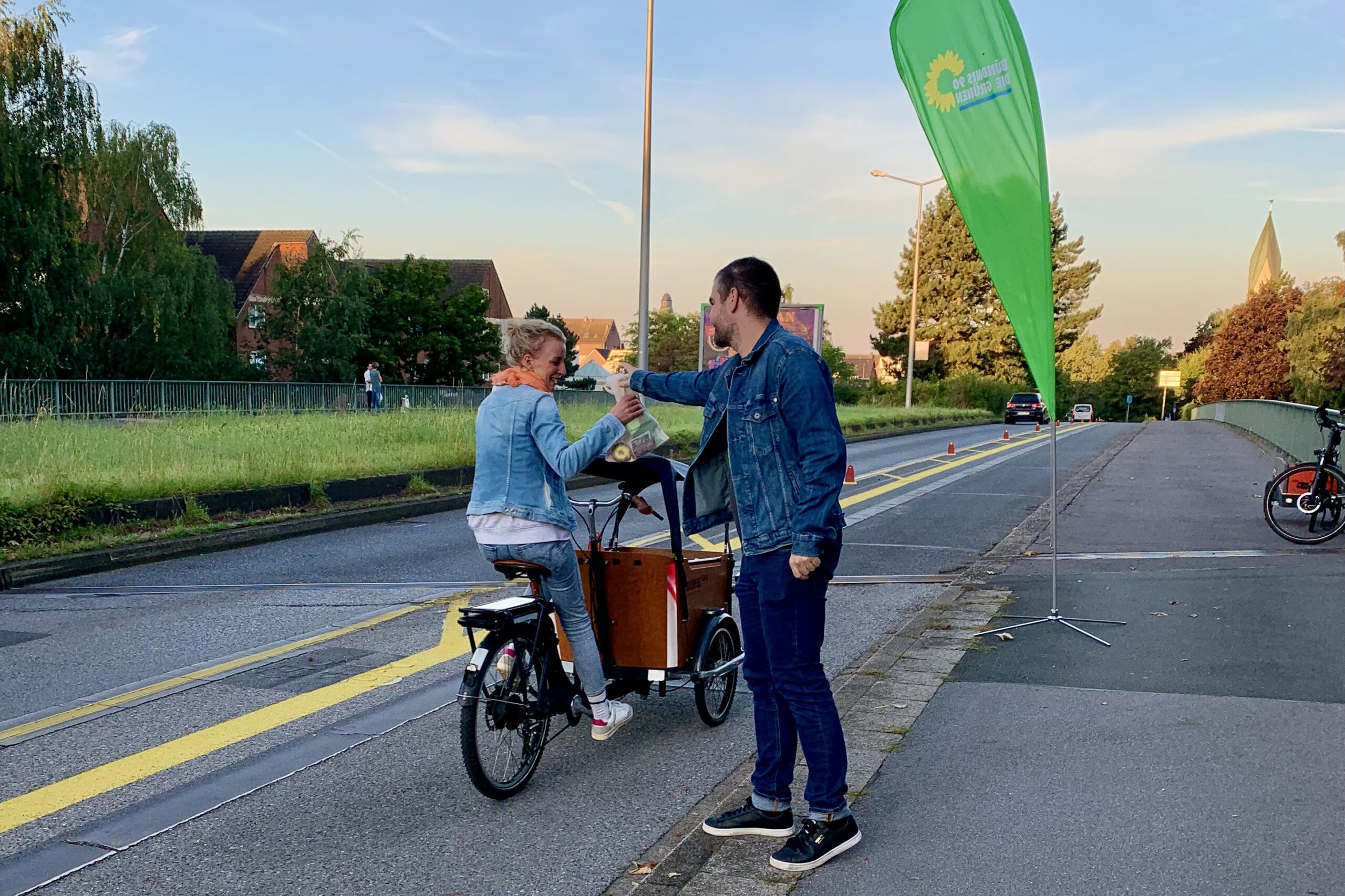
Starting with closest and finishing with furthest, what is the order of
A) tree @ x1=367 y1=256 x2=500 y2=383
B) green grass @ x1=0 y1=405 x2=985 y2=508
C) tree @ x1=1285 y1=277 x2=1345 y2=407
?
green grass @ x1=0 y1=405 x2=985 y2=508, tree @ x1=1285 y1=277 x2=1345 y2=407, tree @ x1=367 y1=256 x2=500 y2=383

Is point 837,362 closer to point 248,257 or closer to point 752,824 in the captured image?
point 248,257

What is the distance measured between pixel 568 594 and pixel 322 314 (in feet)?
149

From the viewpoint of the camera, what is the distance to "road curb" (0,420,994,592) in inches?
368

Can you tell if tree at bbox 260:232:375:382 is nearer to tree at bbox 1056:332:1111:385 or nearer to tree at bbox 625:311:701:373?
tree at bbox 625:311:701:373

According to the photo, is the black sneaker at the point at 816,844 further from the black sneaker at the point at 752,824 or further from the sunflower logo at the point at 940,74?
the sunflower logo at the point at 940,74

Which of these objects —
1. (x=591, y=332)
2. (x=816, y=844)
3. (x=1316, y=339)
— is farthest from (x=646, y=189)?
(x=591, y=332)

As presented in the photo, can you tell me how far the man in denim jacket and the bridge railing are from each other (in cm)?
1018

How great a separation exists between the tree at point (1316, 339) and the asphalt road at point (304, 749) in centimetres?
3555

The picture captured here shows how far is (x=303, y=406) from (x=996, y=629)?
24.0 metres

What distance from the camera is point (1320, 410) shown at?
1102cm

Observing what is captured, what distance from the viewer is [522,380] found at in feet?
14.0

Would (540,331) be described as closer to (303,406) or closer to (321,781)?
(321,781)

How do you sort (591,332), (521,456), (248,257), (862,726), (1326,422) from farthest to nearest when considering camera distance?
(591,332) → (248,257) → (1326,422) → (862,726) → (521,456)

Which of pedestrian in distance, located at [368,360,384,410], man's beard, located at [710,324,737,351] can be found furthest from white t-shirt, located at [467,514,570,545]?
pedestrian in distance, located at [368,360,384,410]
